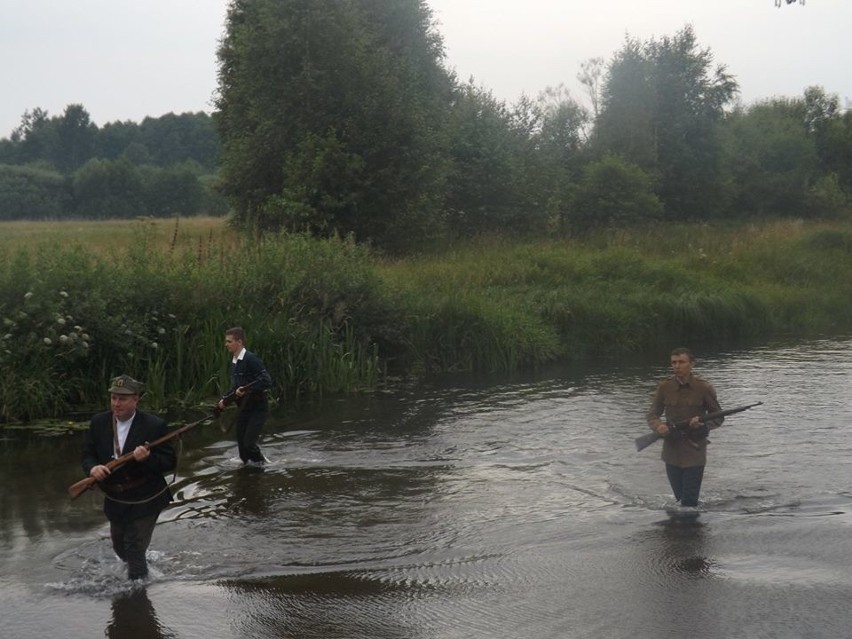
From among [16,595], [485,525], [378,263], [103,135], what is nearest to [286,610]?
[16,595]

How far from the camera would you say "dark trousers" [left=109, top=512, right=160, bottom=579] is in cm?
899

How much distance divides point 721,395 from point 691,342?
865 centimetres

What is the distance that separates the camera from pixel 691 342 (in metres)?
27.3

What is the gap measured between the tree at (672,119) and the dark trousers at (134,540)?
4616 cm

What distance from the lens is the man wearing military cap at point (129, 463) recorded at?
874 centimetres

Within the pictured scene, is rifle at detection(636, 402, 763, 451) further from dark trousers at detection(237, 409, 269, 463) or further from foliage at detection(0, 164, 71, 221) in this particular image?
foliage at detection(0, 164, 71, 221)

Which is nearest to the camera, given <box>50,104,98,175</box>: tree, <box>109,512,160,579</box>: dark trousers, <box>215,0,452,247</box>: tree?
<box>109,512,160,579</box>: dark trousers

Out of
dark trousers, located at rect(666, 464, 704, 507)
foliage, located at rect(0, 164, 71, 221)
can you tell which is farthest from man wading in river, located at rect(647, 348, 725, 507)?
foliage, located at rect(0, 164, 71, 221)

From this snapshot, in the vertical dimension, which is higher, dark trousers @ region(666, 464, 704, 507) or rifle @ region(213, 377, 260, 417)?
rifle @ region(213, 377, 260, 417)

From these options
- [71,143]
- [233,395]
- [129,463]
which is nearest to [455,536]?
[129,463]

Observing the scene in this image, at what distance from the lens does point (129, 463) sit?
346 inches

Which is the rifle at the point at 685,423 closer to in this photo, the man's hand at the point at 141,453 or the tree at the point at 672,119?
the man's hand at the point at 141,453

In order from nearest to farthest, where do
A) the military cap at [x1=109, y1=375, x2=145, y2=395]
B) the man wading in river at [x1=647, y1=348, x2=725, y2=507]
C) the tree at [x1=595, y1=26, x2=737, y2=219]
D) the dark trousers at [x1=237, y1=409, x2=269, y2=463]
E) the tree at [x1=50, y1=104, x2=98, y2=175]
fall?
the military cap at [x1=109, y1=375, x2=145, y2=395] < the man wading in river at [x1=647, y1=348, x2=725, y2=507] < the dark trousers at [x1=237, y1=409, x2=269, y2=463] < the tree at [x1=595, y1=26, x2=737, y2=219] < the tree at [x1=50, y1=104, x2=98, y2=175]

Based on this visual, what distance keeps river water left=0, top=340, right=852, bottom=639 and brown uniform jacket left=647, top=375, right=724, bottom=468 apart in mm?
699
